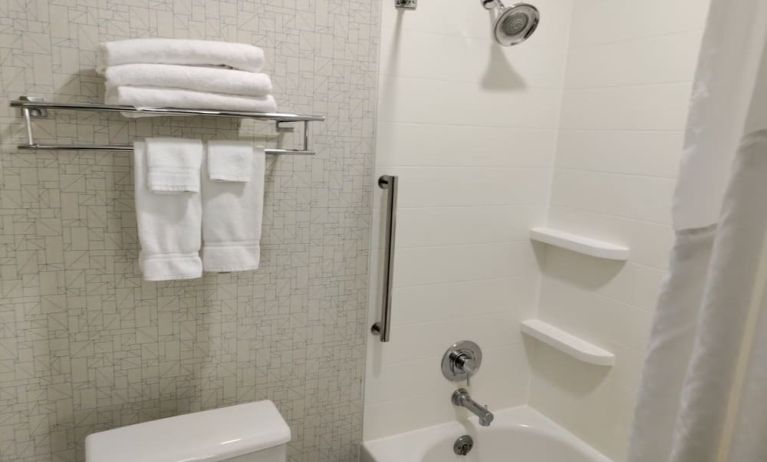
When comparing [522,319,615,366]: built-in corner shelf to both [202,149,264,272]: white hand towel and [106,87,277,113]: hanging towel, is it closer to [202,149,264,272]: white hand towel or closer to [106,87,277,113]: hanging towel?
[202,149,264,272]: white hand towel

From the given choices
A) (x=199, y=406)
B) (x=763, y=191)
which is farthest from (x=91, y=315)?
(x=763, y=191)

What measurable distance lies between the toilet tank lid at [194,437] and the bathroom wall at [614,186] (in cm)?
120

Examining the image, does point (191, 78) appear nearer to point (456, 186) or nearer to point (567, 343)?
point (456, 186)

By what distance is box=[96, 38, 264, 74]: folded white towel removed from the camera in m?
1.21

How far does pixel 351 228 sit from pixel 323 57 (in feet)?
1.83

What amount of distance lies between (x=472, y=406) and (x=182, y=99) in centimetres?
151

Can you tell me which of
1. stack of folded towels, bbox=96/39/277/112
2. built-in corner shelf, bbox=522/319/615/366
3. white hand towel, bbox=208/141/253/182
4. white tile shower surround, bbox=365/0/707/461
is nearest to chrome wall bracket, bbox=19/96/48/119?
stack of folded towels, bbox=96/39/277/112

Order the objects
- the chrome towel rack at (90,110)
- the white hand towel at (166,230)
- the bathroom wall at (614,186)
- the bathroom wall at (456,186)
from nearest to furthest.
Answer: the chrome towel rack at (90,110), the white hand towel at (166,230), the bathroom wall at (614,186), the bathroom wall at (456,186)

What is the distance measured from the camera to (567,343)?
196cm

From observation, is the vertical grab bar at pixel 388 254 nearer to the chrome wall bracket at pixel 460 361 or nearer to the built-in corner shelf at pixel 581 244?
the chrome wall bracket at pixel 460 361

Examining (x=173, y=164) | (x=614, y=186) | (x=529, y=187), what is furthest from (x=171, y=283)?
(x=614, y=186)

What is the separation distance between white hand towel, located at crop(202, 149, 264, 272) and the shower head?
92 centimetres

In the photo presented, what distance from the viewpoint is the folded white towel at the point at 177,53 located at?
1205mm

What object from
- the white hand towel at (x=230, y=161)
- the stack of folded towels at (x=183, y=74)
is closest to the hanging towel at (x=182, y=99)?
the stack of folded towels at (x=183, y=74)
